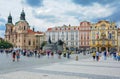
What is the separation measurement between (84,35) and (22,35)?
115 feet

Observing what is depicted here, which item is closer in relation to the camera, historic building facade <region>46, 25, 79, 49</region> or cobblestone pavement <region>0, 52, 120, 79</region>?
cobblestone pavement <region>0, 52, 120, 79</region>

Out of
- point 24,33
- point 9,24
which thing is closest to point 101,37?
point 24,33

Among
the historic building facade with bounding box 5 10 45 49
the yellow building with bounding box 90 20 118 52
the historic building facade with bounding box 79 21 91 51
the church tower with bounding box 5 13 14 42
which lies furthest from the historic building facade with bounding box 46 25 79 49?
the church tower with bounding box 5 13 14 42

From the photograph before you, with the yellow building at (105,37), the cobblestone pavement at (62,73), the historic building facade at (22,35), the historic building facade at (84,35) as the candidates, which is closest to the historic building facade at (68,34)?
the historic building facade at (84,35)

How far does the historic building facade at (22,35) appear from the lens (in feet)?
394

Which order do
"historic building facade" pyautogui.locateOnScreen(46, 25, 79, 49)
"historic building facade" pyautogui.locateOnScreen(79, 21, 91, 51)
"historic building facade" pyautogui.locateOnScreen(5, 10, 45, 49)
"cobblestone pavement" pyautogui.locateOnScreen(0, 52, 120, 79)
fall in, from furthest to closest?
1. "historic building facade" pyautogui.locateOnScreen(5, 10, 45, 49)
2. "historic building facade" pyautogui.locateOnScreen(46, 25, 79, 49)
3. "historic building facade" pyautogui.locateOnScreen(79, 21, 91, 51)
4. "cobblestone pavement" pyautogui.locateOnScreen(0, 52, 120, 79)

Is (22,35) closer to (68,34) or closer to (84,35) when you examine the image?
(68,34)

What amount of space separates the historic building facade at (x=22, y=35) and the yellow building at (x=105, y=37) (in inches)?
1512

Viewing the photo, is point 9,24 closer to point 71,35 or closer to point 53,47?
point 71,35

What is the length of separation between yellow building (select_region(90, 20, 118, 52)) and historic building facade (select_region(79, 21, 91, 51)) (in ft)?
11.5

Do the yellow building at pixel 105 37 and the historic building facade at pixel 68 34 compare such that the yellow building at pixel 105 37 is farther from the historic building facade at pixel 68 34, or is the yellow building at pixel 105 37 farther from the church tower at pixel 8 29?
the church tower at pixel 8 29

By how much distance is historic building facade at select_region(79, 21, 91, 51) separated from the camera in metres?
104

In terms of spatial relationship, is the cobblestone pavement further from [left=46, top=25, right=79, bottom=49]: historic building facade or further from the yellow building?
[left=46, top=25, right=79, bottom=49]: historic building facade

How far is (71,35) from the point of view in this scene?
108438mm
